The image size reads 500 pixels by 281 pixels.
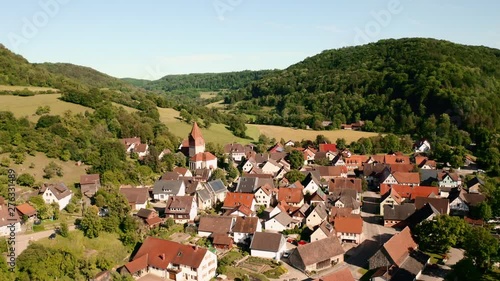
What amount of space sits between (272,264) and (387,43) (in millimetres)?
137564

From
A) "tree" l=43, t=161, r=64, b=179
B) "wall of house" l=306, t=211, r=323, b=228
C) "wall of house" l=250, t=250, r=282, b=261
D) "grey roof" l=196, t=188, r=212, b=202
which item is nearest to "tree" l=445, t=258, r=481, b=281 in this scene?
"wall of house" l=250, t=250, r=282, b=261

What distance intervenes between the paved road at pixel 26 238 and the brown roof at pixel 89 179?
1208 cm

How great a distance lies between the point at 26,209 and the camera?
1737 inches

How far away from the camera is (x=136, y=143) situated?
7606cm

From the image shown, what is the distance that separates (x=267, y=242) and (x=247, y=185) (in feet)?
60.7

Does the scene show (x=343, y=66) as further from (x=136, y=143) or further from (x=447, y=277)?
(x=447, y=277)

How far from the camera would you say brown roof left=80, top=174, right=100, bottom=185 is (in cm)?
5419

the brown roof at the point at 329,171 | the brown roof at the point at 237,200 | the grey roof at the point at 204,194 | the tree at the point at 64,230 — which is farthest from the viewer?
the brown roof at the point at 329,171

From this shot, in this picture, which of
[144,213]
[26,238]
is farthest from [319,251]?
[26,238]

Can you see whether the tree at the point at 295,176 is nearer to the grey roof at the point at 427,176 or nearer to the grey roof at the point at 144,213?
the grey roof at the point at 427,176

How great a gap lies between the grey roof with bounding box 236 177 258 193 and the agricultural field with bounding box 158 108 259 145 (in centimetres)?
2897

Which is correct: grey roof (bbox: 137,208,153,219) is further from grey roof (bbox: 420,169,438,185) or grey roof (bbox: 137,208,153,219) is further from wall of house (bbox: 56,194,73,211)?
grey roof (bbox: 420,169,438,185)

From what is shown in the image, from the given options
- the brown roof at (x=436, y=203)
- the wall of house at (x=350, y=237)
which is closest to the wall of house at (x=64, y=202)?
the wall of house at (x=350, y=237)

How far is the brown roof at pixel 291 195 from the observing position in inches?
2131
